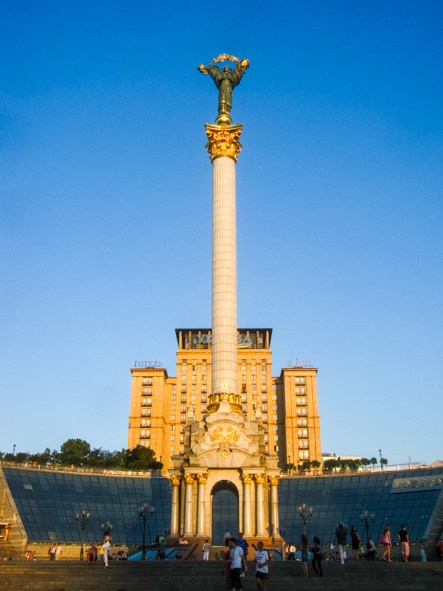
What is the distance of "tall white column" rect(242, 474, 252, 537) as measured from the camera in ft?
140

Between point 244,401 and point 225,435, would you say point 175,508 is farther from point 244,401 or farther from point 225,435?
point 244,401

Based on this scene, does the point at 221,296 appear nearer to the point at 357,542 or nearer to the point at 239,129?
the point at 239,129

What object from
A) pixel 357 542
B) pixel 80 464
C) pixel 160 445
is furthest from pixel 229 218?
pixel 160 445

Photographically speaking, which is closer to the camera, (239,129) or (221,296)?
(221,296)

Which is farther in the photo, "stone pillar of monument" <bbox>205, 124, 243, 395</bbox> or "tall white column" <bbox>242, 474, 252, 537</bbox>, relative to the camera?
"stone pillar of monument" <bbox>205, 124, 243, 395</bbox>

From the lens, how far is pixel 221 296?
4934 cm

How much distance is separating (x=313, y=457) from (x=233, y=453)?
68.9 metres

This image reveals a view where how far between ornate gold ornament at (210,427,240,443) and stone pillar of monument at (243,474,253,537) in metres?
2.70

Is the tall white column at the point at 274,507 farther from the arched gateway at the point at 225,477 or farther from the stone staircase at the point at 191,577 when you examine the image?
the stone staircase at the point at 191,577

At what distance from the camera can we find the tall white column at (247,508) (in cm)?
4256

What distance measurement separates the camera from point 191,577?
24.7 m

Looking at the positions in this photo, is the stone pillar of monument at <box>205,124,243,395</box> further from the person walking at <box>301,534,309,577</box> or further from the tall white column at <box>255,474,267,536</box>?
the person walking at <box>301,534,309,577</box>

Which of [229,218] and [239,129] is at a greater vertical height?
[239,129]

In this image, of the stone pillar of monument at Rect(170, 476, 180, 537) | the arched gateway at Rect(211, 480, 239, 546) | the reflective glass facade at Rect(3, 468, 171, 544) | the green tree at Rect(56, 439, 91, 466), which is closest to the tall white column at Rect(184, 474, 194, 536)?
the stone pillar of monument at Rect(170, 476, 180, 537)
